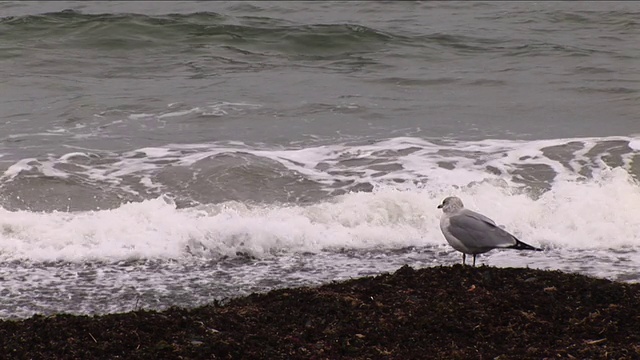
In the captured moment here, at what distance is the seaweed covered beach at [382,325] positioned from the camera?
210 inches

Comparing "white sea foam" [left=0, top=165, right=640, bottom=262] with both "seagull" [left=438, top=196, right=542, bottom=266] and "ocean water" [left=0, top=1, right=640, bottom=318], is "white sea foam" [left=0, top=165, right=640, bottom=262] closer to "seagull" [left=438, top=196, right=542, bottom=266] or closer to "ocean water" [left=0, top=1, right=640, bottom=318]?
"ocean water" [left=0, top=1, right=640, bottom=318]

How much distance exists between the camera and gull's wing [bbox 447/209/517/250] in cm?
670

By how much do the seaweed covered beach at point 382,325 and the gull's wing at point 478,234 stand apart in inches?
10.9

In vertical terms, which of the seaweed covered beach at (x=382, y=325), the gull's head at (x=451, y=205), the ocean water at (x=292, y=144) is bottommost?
the ocean water at (x=292, y=144)

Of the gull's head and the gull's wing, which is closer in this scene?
the gull's wing

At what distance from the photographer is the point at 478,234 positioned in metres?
6.72

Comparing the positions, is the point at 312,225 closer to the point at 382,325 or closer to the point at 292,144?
the point at 382,325

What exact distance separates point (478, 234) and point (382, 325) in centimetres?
131

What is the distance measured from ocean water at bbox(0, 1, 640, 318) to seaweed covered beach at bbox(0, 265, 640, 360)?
91cm

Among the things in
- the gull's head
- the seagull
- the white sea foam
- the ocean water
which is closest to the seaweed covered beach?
the seagull

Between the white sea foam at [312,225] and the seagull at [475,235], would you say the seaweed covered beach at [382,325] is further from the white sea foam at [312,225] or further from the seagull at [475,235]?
the white sea foam at [312,225]

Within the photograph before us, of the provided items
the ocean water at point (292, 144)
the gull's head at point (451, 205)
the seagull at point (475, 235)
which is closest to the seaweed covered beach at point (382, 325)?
the seagull at point (475, 235)

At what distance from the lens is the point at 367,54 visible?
17.4 meters

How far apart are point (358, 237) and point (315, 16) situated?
12761mm
